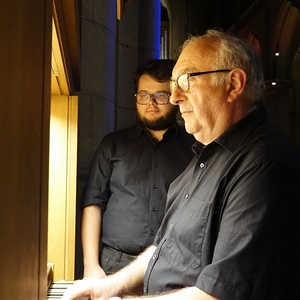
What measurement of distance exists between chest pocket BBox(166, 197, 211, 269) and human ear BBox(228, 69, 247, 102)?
434 millimetres

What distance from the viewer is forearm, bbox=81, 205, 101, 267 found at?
2846 millimetres

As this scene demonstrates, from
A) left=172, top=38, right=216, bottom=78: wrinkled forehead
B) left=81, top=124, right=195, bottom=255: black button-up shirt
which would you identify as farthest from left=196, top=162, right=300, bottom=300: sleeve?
left=81, top=124, right=195, bottom=255: black button-up shirt

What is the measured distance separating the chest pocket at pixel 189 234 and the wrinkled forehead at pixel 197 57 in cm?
53

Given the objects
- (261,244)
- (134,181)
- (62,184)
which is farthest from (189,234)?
(134,181)

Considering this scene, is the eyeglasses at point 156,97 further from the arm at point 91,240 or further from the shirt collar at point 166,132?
the arm at point 91,240

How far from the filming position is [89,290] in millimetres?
1871

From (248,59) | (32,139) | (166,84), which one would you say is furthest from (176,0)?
(32,139)

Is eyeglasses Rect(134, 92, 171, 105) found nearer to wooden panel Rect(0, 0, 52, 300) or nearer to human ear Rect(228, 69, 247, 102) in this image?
human ear Rect(228, 69, 247, 102)

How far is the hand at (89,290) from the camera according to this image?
5.95 feet

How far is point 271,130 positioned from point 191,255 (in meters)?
0.53

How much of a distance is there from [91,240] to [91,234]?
0.04 metres

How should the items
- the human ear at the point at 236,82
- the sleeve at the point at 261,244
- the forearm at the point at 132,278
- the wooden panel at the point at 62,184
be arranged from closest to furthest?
the sleeve at the point at 261,244 < the human ear at the point at 236,82 < the forearm at the point at 132,278 < the wooden panel at the point at 62,184

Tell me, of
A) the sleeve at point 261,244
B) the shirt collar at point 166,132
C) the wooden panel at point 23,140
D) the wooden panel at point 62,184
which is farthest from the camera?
the shirt collar at point 166,132

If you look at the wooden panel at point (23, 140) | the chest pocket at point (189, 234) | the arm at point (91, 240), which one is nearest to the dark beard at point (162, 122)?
the arm at point (91, 240)
